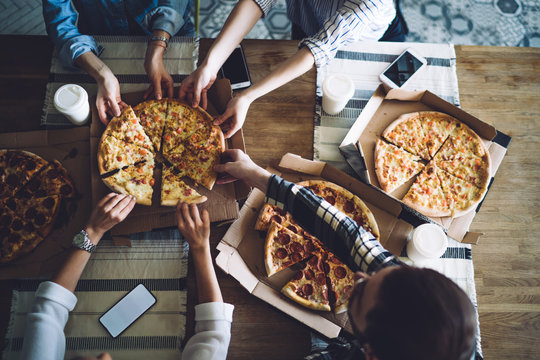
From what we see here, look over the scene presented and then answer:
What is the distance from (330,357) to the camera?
1690 mm

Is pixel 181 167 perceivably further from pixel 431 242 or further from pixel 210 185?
pixel 431 242

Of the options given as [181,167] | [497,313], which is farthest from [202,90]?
[497,313]

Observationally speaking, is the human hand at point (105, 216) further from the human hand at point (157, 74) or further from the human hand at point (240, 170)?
the human hand at point (157, 74)

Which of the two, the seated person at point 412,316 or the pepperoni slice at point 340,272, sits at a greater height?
the seated person at point 412,316

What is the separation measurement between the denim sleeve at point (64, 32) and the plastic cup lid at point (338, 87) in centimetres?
160

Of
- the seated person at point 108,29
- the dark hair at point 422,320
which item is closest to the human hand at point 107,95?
the seated person at point 108,29

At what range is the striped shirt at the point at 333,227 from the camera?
161cm

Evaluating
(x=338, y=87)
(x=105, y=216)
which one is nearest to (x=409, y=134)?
(x=338, y=87)

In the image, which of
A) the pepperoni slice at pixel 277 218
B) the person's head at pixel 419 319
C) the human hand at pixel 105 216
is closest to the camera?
the person's head at pixel 419 319

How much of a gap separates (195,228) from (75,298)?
724 millimetres

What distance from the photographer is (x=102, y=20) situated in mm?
2480

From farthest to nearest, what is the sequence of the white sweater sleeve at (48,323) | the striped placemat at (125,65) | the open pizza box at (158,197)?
1. the striped placemat at (125,65)
2. the open pizza box at (158,197)
3. the white sweater sleeve at (48,323)

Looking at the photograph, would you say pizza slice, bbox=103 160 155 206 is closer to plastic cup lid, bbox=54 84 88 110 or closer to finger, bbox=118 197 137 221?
finger, bbox=118 197 137 221

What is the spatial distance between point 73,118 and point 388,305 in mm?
2082
